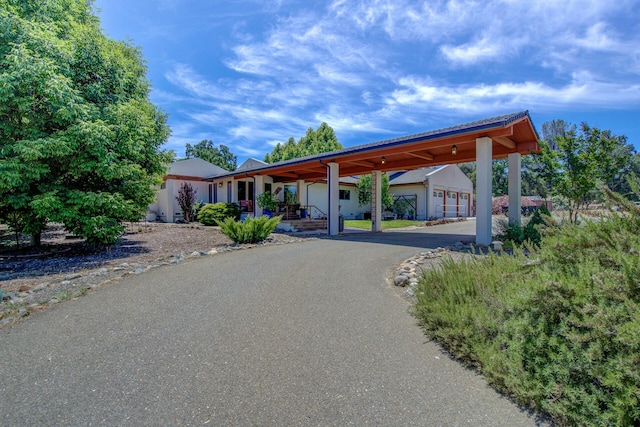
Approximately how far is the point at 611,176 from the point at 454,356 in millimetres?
9691

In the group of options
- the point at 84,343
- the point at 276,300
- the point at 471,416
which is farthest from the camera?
the point at 276,300

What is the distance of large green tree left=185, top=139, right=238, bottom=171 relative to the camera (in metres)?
54.3

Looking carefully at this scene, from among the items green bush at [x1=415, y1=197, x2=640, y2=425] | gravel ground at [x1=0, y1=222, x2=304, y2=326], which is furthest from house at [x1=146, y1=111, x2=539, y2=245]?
green bush at [x1=415, y1=197, x2=640, y2=425]

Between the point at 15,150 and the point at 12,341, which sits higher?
the point at 15,150

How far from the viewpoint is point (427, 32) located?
29.6ft

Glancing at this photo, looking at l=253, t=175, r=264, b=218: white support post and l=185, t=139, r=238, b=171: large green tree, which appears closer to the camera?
l=253, t=175, r=264, b=218: white support post

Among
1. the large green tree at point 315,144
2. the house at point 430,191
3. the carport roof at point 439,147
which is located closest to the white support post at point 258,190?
the carport roof at point 439,147

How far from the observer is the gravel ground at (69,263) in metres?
4.97

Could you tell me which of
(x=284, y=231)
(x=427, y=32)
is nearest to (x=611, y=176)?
(x=427, y=32)

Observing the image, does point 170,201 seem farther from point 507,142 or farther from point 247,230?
point 507,142

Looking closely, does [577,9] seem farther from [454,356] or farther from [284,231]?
[284,231]

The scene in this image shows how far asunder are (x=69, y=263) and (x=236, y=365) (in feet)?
25.3

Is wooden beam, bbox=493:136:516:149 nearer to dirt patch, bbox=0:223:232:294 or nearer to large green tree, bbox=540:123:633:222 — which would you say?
large green tree, bbox=540:123:633:222

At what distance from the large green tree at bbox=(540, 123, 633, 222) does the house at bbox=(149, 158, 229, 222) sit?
64.1 feet
